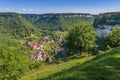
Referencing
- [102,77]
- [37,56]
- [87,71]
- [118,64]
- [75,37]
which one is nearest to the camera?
[102,77]

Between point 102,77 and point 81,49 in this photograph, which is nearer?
point 102,77

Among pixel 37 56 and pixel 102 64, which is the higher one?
pixel 102 64

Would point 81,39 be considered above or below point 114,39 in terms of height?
above

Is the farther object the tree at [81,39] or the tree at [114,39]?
the tree at [114,39]

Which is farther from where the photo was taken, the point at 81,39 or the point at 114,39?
the point at 114,39

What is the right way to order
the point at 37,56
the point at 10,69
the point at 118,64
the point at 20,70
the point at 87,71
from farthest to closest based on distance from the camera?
the point at 37,56, the point at 20,70, the point at 10,69, the point at 118,64, the point at 87,71

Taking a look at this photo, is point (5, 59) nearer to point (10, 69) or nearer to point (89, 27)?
point (10, 69)

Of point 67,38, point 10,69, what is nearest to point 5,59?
point 10,69

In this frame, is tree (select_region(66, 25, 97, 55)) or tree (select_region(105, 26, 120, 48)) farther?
tree (select_region(105, 26, 120, 48))
